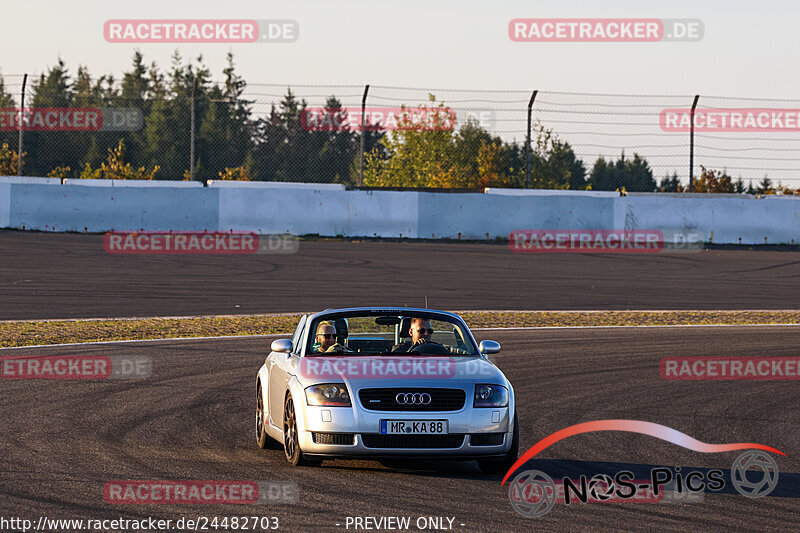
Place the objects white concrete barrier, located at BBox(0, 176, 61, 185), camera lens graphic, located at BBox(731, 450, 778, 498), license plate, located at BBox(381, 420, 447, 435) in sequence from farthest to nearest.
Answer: white concrete barrier, located at BBox(0, 176, 61, 185) < license plate, located at BBox(381, 420, 447, 435) < camera lens graphic, located at BBox(731, 450, 778, 498)

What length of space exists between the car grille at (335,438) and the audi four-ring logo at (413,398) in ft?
1.40

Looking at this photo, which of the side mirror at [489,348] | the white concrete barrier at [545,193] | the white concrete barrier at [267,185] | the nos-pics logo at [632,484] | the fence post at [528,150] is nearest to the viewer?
the nos-pics logo at [632,484]

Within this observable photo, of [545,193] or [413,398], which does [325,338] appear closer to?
[413,398]

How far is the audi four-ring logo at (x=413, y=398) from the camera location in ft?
27.1

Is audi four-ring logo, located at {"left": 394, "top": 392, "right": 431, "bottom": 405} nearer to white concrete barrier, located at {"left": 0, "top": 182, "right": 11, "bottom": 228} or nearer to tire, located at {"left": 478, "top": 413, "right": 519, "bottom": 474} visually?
tire, located at {"left": 478, "top": 413, "right": 519, "bottom": 474}

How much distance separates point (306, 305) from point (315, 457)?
13674mm

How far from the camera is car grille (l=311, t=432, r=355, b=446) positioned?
8.18m

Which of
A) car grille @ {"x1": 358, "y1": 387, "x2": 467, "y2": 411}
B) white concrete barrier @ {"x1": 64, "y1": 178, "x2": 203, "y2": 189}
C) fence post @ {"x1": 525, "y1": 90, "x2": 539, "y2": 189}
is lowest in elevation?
car grille @ {"x1": 358, "y1": 387, "x2": 467, "y2": 411}

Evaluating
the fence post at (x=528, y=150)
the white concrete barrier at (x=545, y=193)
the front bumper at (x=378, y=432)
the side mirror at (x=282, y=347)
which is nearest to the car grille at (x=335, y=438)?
the front bumper at (x=378, y=432)

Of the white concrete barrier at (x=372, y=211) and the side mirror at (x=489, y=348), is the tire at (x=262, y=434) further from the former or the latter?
the white concrete barrier at (x=372, y=211)

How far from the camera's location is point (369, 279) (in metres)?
25.3

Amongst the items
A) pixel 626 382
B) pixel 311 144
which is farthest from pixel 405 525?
pixel 311 144

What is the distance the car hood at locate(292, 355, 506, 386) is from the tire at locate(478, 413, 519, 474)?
47 centimetres

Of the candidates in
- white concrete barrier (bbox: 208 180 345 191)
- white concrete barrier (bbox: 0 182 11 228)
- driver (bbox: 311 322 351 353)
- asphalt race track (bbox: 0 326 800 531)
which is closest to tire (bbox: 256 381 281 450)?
asphalt race track (bbox: 0 326 800 531)
